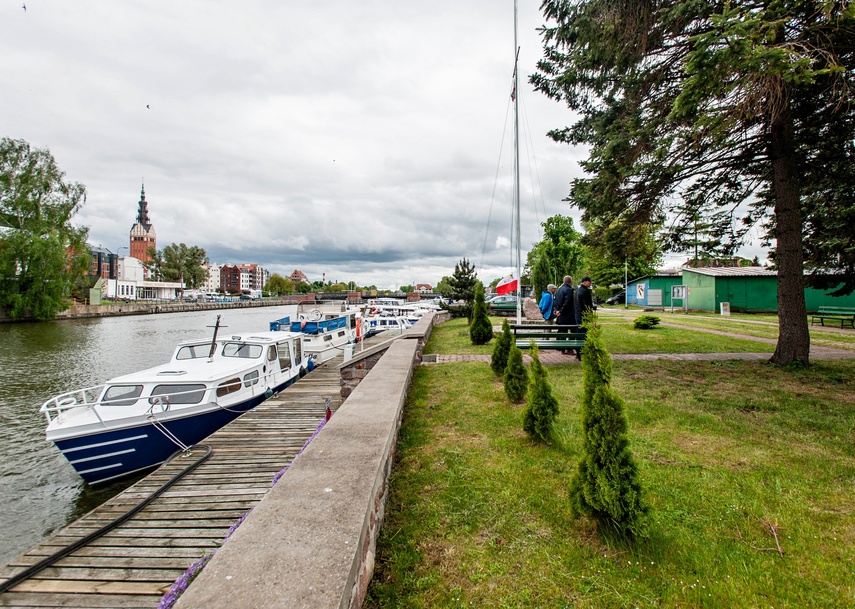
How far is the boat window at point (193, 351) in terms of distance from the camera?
35.5ft

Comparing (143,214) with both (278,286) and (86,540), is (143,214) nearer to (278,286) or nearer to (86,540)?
(278,286)

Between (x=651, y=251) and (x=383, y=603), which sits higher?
(x=651, y=251)

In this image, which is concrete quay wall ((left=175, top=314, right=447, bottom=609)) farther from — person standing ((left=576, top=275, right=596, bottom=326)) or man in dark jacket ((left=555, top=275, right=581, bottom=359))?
man in dark jacket ((left=555, top=275, right=581, bottom=359))

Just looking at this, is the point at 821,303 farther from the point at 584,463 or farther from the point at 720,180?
the point at 584,463

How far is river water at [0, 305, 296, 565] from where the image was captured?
6980 mm

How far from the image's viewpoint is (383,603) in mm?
2303

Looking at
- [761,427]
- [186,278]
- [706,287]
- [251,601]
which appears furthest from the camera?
[186,278]

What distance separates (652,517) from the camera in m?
2.86

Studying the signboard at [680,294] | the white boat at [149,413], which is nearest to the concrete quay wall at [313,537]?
the white boat at [149,413]

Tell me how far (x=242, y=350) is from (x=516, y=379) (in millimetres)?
8347

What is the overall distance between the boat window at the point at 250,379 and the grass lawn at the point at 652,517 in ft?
18.3

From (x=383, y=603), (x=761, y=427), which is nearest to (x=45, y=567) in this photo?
(x=383, y=603)

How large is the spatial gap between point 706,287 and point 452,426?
28781 millimetres

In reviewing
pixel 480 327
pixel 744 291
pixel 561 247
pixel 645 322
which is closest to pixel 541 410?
pixel 480 327
